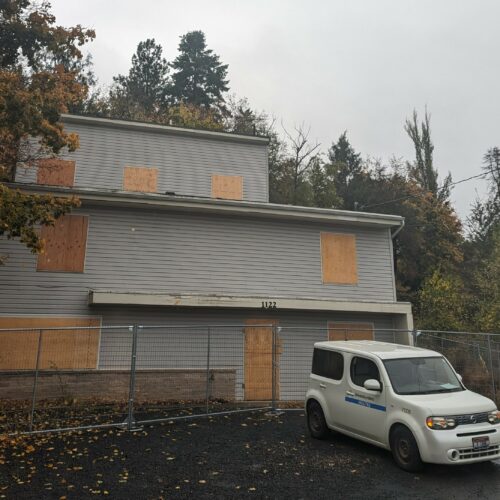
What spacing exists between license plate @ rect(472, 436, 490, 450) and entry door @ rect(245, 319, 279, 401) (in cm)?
761

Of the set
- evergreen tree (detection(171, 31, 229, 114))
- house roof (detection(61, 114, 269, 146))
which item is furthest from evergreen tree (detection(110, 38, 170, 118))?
house roof (detection(61, 114, 269, 146))

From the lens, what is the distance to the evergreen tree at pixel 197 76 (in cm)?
4728

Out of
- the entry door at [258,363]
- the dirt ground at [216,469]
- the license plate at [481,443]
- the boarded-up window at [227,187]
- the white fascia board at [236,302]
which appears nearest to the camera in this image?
the dirt ground at [216,469]

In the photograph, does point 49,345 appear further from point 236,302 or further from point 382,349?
point 382,349

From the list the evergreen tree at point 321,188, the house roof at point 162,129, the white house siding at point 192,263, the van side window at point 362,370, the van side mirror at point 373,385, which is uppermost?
the evergreen tree at point 321,188

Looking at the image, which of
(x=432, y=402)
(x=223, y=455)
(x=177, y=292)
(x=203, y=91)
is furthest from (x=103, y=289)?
(x=203, y=91)

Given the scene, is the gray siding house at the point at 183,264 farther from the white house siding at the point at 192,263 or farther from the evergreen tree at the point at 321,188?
the evergreen tree at the point at 321,188

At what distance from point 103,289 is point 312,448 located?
7735 mm

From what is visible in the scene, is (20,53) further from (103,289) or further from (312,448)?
(312,448)

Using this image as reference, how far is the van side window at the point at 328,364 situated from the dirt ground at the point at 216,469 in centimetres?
118

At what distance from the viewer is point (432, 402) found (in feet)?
21.9

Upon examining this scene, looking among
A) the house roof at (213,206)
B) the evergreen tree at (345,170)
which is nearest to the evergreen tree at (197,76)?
the evergreen tree at (345,170)

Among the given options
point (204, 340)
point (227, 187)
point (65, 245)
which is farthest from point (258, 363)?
point (227, 187)

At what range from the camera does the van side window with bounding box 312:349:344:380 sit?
823cm
